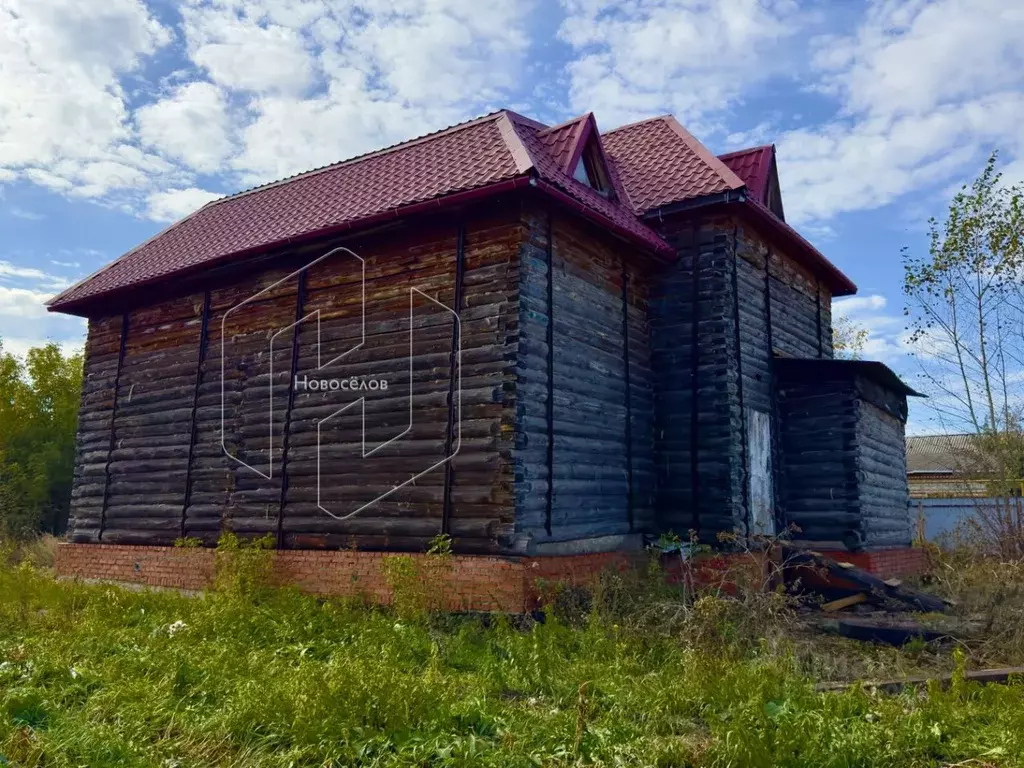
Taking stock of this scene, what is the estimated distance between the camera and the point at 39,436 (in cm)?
2528

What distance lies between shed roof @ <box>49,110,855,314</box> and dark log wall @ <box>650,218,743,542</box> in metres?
0.57

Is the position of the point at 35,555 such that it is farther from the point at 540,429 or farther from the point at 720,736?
the point at 720,736

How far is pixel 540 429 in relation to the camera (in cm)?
927

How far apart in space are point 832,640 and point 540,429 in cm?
384

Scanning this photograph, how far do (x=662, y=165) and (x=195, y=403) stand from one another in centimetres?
830

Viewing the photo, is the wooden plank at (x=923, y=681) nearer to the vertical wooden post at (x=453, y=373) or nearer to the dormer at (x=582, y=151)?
the vertical wooden post at (x=453, y=373)

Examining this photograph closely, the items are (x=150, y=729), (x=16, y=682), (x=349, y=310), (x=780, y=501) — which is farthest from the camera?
(x=780, y=501)

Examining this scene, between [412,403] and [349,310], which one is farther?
[349,310]

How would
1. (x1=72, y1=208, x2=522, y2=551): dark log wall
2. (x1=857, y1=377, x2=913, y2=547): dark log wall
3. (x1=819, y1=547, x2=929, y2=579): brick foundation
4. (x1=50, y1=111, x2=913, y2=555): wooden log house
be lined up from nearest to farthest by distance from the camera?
(x1=72, y1=208, x2=522, y2=551): dark log wall < (x1=50, y1=111, x2=913, y2=555): wooden log house < (x1=819, y1=547, x2=929, y2=579): brick foundation < (x1=857, y1=377, x2=913, y2=547): dark log wall

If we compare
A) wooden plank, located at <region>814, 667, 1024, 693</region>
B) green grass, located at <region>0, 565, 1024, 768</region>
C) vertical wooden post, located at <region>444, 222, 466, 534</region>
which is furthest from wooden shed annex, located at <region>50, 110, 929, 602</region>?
wooden plank, located at <region>814, 667, 1024, 693</region>

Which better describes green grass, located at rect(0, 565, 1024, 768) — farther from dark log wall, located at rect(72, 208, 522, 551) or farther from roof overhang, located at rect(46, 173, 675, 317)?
roof overhang, located at rect(46, 173, 675, 317)

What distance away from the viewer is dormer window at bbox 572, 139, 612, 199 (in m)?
11.4

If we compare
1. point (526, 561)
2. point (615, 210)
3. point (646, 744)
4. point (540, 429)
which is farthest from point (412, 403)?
point (646, 744)

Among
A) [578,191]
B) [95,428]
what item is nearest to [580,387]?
[578,191]
